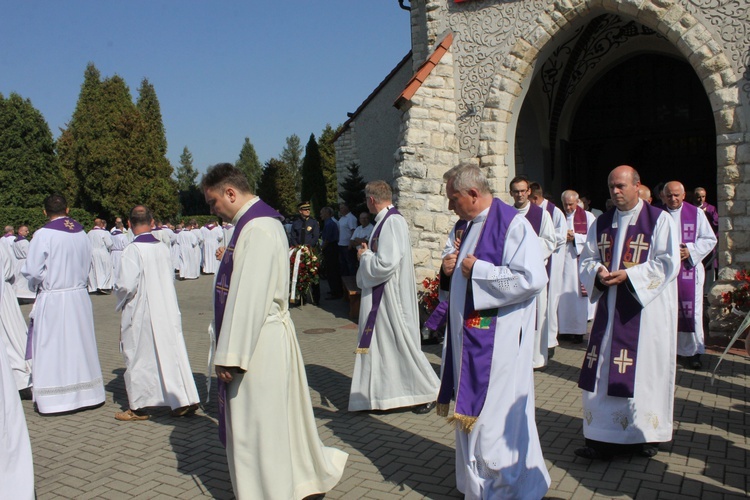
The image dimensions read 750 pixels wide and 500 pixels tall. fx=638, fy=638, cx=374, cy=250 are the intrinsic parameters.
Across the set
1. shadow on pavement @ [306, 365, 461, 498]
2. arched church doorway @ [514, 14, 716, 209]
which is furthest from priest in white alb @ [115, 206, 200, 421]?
arched church doorway @ [514, 14, 716, 209]

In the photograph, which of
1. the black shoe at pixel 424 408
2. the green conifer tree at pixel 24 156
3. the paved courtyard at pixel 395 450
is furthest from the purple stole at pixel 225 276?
the green conifer tree at pixel 24 156

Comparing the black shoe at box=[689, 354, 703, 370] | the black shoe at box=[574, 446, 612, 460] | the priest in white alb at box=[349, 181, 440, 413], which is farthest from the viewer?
the black shoe at box=[689, 354, 703, 370]

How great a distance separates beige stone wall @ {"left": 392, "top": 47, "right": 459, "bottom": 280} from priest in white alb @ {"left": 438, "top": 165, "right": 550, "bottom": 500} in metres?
6.16

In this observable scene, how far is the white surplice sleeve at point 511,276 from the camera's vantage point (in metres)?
3.56

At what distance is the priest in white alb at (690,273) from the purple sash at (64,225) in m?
6.29

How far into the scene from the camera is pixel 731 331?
8.03 meters

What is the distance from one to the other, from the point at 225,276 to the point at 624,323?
8.95 feet

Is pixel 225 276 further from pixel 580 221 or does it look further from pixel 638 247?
pixel 580 221

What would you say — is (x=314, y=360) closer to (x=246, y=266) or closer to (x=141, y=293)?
(x=141, y=293)

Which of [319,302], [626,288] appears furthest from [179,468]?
[319,302]

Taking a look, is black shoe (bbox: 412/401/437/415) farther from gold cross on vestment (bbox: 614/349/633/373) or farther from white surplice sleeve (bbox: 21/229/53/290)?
white surplice sleeve (bbox: 21/229/53/290)

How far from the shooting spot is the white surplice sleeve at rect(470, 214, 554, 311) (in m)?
3.56

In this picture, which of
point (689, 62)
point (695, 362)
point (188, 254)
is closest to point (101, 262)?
point (188, 254)

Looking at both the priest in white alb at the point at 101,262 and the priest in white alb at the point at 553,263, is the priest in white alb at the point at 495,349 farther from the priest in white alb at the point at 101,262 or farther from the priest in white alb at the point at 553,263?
the priest in white alb at the point at 101,262
